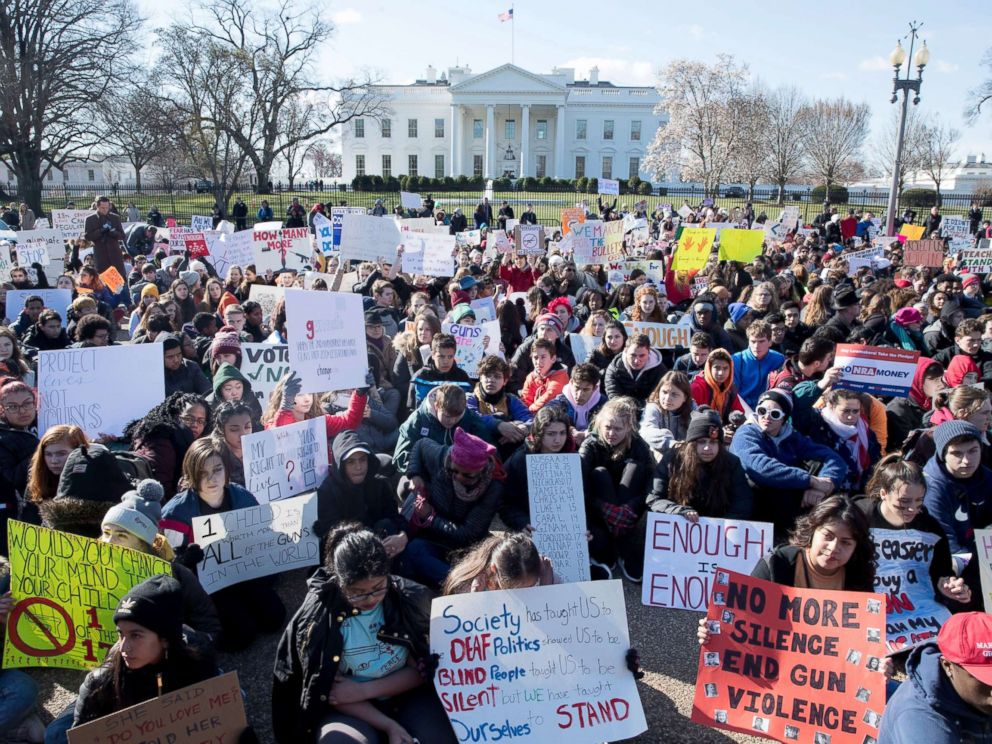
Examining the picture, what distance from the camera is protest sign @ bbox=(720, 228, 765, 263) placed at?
13297mm

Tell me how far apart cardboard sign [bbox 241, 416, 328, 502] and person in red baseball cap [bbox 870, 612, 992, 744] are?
12.8 ft

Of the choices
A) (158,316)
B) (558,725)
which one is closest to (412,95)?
(158,316)

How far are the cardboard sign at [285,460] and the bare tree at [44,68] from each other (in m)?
34.7

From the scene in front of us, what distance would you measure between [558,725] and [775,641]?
3.55 ft

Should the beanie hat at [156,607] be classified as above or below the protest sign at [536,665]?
above

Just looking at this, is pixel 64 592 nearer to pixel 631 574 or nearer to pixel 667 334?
pixel 631 574

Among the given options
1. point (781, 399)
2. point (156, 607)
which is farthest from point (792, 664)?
point (156, 607)

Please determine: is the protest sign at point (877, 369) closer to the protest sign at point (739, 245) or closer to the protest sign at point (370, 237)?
the protest sign at point (739, 245)

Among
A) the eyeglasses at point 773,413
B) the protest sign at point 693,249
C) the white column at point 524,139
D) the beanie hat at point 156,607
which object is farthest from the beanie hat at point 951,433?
the white column at point 524,139

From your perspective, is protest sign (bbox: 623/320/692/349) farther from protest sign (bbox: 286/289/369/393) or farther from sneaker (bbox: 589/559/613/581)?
sneaker (bbox: 589/559/613/581)

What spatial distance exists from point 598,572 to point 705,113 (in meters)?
46.8

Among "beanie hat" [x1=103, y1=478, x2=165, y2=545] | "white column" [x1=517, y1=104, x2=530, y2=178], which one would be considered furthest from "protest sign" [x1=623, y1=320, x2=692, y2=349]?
"white column" [x1=517, y1=104, x2=530, y2=178]

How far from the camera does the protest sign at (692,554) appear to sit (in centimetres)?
489

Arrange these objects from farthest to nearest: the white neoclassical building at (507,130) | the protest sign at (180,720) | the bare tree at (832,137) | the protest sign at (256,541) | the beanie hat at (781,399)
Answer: the white neoclassical building at (507,130), the bare tree at (832,137), the beanie hat at (781,399), the protest sign at (256,541), the protest sign at (180,720)
